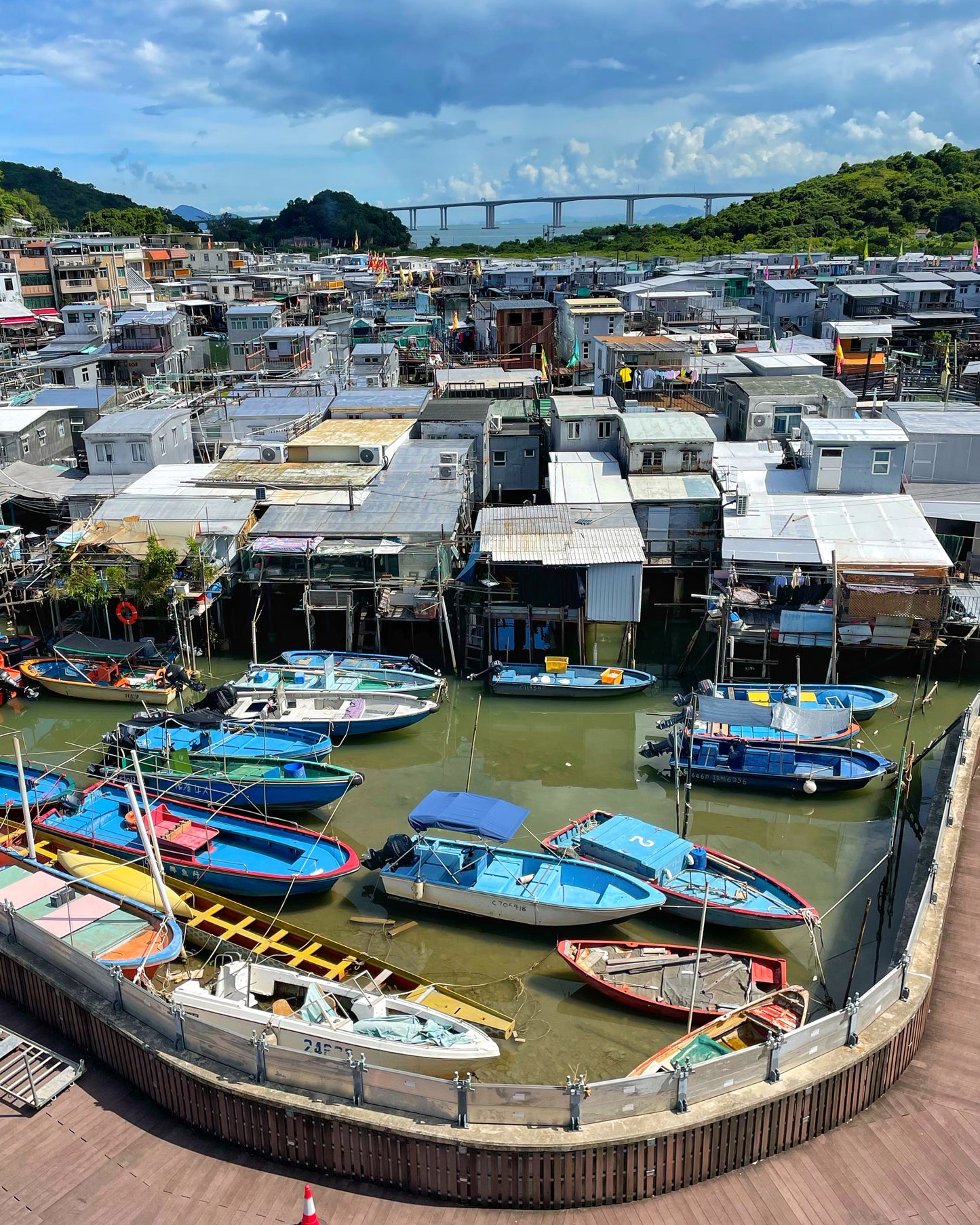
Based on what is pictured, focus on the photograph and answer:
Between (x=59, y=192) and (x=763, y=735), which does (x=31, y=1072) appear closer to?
(x=763, y=735)

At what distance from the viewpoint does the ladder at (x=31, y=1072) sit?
43.1 ft

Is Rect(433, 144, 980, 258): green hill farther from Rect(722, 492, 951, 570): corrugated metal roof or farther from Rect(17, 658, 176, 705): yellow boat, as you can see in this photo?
Rect(17, 658, 176, 705): yellow boat

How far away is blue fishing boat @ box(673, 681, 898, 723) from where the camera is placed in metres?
27.1

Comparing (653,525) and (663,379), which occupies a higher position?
(663,379)

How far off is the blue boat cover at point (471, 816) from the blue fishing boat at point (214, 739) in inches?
216

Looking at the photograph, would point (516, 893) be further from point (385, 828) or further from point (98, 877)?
point (98, 877)

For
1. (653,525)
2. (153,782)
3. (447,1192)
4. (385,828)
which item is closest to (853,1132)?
(447,1192)

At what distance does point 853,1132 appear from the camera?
12.3 meters

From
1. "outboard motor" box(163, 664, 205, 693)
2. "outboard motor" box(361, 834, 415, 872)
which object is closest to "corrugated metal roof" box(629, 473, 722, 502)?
"outboard motor" box(163, 664, 205, 693)

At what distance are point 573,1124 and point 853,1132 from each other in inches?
152

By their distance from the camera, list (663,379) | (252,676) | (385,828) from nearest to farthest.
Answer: (385,828), (252,676), (663,379)

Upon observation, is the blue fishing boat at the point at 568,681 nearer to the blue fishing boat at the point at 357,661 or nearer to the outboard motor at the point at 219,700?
the blue fishing boat at the point at 357,661

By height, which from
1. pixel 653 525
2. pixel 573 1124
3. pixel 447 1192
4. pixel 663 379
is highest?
pixel 663 379

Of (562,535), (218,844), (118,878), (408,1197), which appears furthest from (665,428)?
(408,1197)
